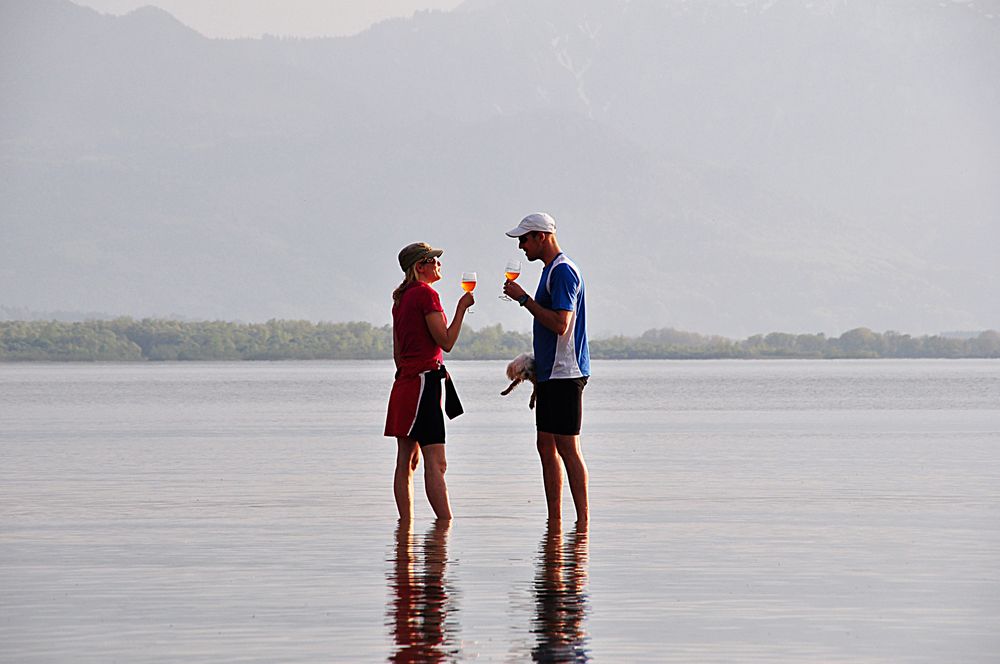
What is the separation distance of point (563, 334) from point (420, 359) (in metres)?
1.04

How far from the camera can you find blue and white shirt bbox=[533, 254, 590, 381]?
40.5 ft

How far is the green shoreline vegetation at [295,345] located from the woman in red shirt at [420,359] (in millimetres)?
131021

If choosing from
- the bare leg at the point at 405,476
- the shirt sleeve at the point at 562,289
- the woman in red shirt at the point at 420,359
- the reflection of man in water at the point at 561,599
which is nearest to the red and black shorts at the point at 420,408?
the woman in red shirt at the point at 420,359

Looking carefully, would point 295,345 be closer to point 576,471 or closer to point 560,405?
point 576,471

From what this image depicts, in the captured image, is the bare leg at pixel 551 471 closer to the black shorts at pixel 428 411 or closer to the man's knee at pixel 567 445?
the man's knee at pixel 567 445

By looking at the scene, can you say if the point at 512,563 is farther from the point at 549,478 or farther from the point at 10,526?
the point at 10,526

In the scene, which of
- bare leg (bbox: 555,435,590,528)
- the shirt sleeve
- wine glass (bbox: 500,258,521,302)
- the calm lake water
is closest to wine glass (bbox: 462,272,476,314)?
wine glass (bbox: 500,258,521,302)

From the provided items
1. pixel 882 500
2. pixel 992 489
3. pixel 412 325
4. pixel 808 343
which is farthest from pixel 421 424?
pixel 808 343

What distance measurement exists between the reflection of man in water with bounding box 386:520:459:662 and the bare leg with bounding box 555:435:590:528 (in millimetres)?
991

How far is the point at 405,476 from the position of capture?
13078mm

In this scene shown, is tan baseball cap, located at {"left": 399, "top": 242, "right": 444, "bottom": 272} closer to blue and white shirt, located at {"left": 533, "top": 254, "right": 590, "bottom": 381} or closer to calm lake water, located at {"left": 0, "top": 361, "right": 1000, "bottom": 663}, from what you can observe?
blue and white shirt, located at {"left": 533, "top": 254, "right": 590, "bottom": 381}

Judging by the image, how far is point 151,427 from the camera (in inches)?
1236

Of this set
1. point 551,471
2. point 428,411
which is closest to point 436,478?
point 428,411

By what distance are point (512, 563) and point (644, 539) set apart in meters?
1.70
